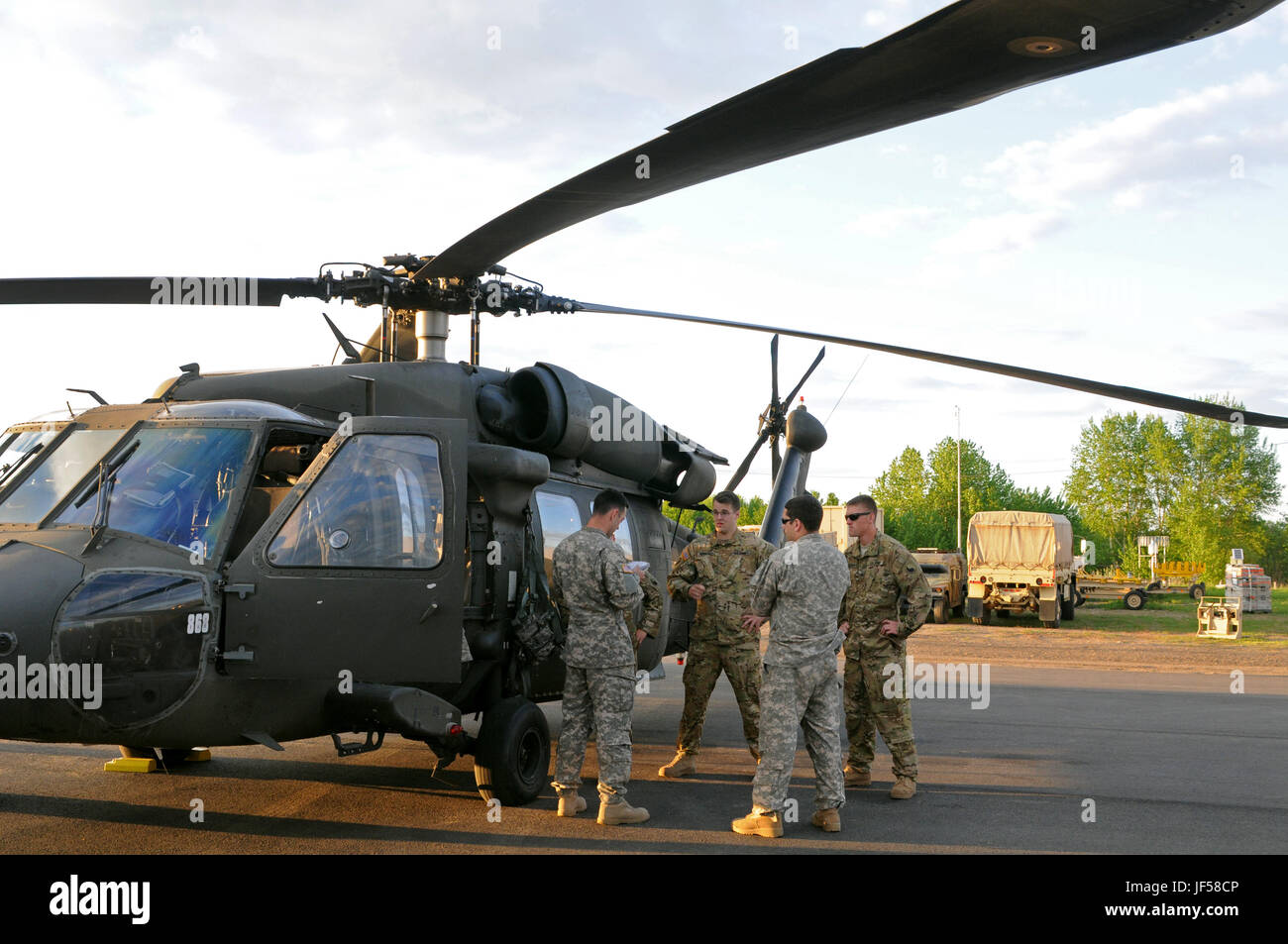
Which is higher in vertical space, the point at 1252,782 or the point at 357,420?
the point at 357,420

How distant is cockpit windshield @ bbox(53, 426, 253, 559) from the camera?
5.37 m

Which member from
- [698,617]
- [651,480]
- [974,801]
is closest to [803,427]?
[651,480]

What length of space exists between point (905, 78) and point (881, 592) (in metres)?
4.15

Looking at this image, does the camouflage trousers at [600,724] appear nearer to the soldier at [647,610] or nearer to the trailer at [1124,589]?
the soldier at [647,610]

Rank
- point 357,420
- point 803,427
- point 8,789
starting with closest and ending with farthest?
point 357,420, point 8,789, point 803,427

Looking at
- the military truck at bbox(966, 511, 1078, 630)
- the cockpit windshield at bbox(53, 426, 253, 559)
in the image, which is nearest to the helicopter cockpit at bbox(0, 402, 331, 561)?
the cockpit windshield at bbox(53, 426, 253, 559)

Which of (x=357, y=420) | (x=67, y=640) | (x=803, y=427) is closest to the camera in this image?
(x=67, y=640)

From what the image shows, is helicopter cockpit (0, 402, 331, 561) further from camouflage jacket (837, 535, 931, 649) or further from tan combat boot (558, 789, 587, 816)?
camouflage jacket (837, 535, 931, 649)

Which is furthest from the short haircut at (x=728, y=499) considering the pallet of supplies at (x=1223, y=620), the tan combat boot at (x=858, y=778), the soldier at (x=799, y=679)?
the pallet of supplies at (x=1223, y=620)

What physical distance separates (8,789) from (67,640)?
2.52 metres

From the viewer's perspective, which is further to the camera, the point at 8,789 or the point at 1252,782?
the point at 1252,782

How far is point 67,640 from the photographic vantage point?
4777mm

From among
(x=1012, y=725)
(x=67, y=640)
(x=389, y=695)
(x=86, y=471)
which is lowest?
(x=1012, y=725)
